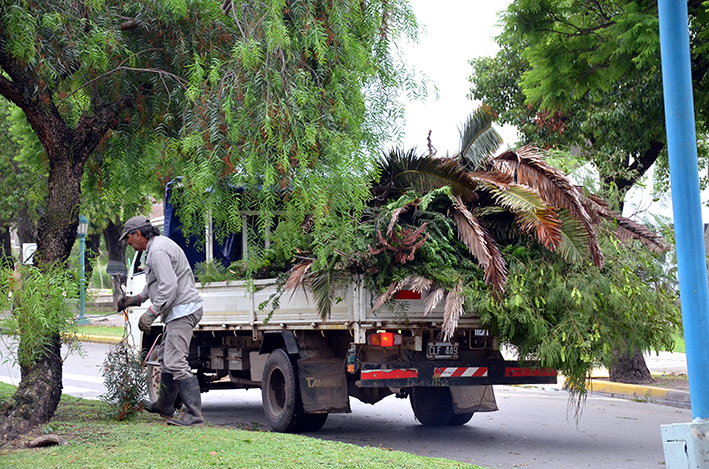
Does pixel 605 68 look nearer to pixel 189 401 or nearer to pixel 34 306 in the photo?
pixel 189 401

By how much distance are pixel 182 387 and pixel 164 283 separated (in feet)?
3.24

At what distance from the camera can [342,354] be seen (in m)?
8.09

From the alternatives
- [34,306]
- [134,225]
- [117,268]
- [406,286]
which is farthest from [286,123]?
[117,268]

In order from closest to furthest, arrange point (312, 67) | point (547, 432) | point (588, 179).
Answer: point (312, 67), point (588, 179), point (547, 432)

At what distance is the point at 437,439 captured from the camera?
26.8ft

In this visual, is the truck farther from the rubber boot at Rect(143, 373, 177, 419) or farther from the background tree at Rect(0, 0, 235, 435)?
the background tree at Rect(0, 0, 235, 435)

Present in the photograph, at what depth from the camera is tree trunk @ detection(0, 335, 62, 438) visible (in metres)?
6.81

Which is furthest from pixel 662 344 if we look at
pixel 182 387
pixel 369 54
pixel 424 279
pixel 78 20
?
pixel 78 20

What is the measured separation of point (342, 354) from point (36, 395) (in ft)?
9.73

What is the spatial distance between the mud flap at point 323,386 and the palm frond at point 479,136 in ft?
8.58

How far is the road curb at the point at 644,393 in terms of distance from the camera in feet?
36.6

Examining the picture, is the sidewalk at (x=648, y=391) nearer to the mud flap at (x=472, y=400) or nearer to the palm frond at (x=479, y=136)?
the mud flap at (x=472, y=400)

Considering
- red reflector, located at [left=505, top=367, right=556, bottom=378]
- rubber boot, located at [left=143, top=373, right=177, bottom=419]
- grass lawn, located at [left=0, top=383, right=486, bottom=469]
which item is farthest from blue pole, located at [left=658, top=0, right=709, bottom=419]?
rubber boot, located at [left=143, top=373, right=177, bottom=419]

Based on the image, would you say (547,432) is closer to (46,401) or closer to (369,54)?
(369,54)
